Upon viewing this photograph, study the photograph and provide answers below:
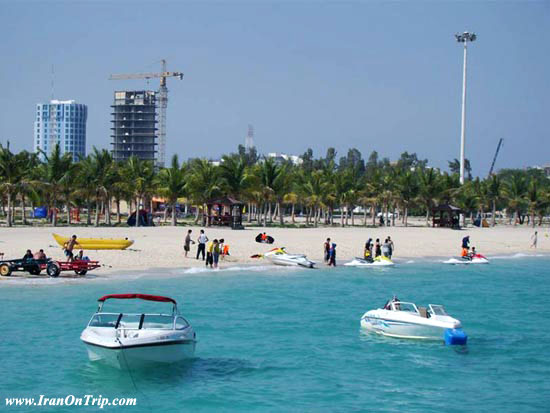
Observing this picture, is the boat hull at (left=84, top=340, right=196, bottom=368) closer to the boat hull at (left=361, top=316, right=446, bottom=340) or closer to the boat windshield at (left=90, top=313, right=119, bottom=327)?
the boat windshield at (left=90, top=313, right=119, bottom=327)

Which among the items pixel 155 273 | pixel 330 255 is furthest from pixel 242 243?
pixel 155 273

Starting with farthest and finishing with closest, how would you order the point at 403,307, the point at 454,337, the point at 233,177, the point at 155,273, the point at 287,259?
the point at 233,177 < the point at 287,259 < the point at 155,273 < the point at 403,307 < the point at 454,337

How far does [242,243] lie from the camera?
5044 cm

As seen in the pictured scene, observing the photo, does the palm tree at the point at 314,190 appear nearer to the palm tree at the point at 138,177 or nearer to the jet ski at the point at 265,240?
the palm tree at the point at 138,177

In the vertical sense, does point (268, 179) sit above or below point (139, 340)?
above

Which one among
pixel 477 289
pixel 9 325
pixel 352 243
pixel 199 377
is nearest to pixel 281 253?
pixel 477 289

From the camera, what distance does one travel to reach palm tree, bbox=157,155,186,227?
66.6 metres

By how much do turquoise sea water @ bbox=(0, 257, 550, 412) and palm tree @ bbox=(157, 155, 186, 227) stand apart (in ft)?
103

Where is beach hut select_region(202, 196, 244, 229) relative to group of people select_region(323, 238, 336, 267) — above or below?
above

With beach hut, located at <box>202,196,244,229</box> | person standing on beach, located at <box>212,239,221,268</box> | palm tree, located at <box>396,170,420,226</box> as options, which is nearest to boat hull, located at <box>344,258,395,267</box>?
person standing on beach, located at <box>212,239,221,268</box>

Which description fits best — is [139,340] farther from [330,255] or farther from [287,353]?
[330,255]

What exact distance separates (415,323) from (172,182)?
1807 inches

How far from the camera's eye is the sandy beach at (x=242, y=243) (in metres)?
39.9

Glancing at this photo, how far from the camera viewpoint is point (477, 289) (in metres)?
36.9
